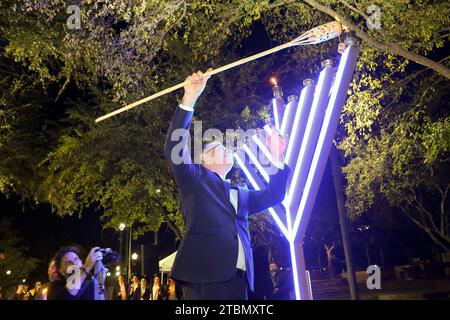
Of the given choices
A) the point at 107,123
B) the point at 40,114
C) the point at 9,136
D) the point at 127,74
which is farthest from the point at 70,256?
the point at 40,114

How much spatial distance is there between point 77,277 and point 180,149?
8.43ft

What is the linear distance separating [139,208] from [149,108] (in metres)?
3.89

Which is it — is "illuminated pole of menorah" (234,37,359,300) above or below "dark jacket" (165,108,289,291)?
above

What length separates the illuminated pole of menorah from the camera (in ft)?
11.9

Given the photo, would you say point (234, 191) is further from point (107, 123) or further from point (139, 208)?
point (139, 208)

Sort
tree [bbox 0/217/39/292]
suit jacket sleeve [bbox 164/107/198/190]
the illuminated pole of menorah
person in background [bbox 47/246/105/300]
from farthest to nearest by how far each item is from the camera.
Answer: tree [bbox 0/217/39/292] < person in background [bbox 47/246/105/300] < the illuminated pole of menorah < suit jacket sleeve [bbox 164/107/198/190]

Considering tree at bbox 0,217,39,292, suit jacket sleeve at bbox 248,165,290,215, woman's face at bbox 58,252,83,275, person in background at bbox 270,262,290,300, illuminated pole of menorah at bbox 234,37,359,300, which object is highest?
tree at bbox 0,217,39,292

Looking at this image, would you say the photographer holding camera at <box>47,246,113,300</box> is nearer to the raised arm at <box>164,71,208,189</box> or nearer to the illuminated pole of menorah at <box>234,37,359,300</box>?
the illuminated pole of menorah at <box>234,37,359,300</box>

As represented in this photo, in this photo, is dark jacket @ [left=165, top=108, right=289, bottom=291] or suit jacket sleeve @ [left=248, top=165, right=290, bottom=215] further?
suit jacket sleeve @ [left=248, top=165, right=290, bottom=215]

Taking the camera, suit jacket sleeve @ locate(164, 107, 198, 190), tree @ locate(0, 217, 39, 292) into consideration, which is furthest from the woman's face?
tree @ locate(0, 217, 39, 292)

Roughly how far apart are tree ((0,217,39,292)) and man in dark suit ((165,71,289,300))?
70.1ft

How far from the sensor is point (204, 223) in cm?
220
